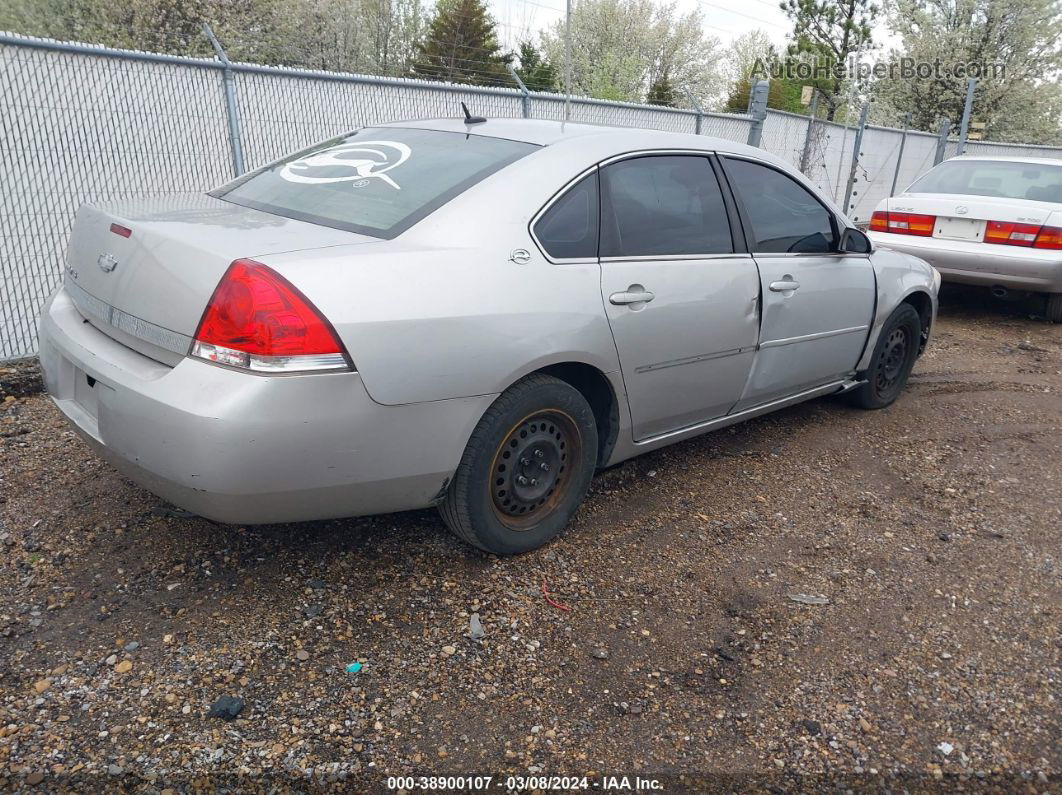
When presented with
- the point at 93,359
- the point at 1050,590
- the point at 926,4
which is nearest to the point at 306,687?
the point at 93,359

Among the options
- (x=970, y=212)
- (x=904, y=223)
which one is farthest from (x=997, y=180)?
(x=904, y=223)

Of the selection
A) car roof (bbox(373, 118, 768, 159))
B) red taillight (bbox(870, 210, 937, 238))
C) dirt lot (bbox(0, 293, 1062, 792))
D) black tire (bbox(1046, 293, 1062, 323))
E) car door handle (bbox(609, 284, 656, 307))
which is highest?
car roof (bbox(373, 118, 768, 159))

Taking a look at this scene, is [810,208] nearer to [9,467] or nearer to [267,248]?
[267,248]

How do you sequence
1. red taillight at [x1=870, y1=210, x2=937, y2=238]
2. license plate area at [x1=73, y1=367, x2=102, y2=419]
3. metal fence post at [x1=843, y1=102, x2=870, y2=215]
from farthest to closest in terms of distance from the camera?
metal fence post at [x1=843, y1=102, x2=870, y2=215]
red taillight at [x1=870, y1=210, x2=937, y2=238]
license plate area at [x1=73, y1=367, x2=102, y2=419]

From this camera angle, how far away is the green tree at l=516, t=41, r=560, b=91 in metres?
25.6

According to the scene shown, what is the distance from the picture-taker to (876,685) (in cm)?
260

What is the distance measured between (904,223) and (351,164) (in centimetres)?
631

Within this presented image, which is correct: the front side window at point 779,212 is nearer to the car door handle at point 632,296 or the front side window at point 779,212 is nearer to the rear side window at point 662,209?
the rear side window at point 662,209

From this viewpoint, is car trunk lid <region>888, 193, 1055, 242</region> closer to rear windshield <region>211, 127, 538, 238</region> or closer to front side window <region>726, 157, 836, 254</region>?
front side window <region>726, 157, 836, 254</region>

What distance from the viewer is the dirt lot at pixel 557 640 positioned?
2.24 meters

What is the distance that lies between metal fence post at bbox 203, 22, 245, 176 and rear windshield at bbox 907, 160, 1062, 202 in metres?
6.37

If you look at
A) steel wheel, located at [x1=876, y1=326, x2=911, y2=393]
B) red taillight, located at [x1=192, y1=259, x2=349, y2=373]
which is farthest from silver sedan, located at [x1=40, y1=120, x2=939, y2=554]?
steel wheel, located at [x1=876, y1=326, x2=911, y2=393]

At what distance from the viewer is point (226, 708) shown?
231cm

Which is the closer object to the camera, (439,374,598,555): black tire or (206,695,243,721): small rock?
(206,695,243,721): small rock
